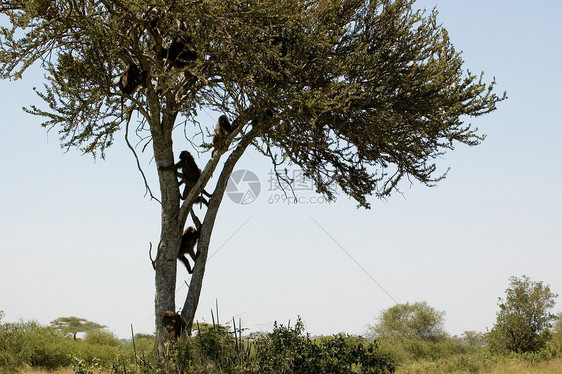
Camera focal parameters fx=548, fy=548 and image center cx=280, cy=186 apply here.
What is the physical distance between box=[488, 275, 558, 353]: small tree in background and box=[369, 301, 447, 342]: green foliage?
12210 mm

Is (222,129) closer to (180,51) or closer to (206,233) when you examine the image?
(180,51)

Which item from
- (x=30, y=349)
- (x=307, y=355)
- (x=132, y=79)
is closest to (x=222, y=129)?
(x=132, y=79)

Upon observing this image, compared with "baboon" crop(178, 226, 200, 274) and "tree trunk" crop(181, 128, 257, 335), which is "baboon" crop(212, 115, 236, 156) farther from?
"baboon" crop(178, 226, 200, 274)

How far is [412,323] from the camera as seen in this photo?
34375 millimetres

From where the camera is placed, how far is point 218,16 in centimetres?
1016

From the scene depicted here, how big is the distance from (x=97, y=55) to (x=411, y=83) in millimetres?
6575

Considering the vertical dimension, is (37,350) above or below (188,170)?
below

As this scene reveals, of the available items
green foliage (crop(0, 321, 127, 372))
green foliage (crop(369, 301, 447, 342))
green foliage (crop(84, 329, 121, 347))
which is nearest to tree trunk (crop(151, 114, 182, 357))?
green foliage (crop(0, 321, 127, 372))

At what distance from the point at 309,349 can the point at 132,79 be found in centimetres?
649

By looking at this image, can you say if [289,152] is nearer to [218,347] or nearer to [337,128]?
[337,128]

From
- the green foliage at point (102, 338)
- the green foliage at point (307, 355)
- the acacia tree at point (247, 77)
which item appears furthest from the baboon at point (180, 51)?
the green foliage at point (102, 338)

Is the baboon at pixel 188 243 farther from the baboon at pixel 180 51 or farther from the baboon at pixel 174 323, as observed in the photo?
the baboon at pixel 180 51

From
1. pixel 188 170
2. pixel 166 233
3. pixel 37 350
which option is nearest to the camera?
pixel 166 233

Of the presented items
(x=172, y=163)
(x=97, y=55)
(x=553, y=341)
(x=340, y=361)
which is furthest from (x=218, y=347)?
(x=553, y=341)
